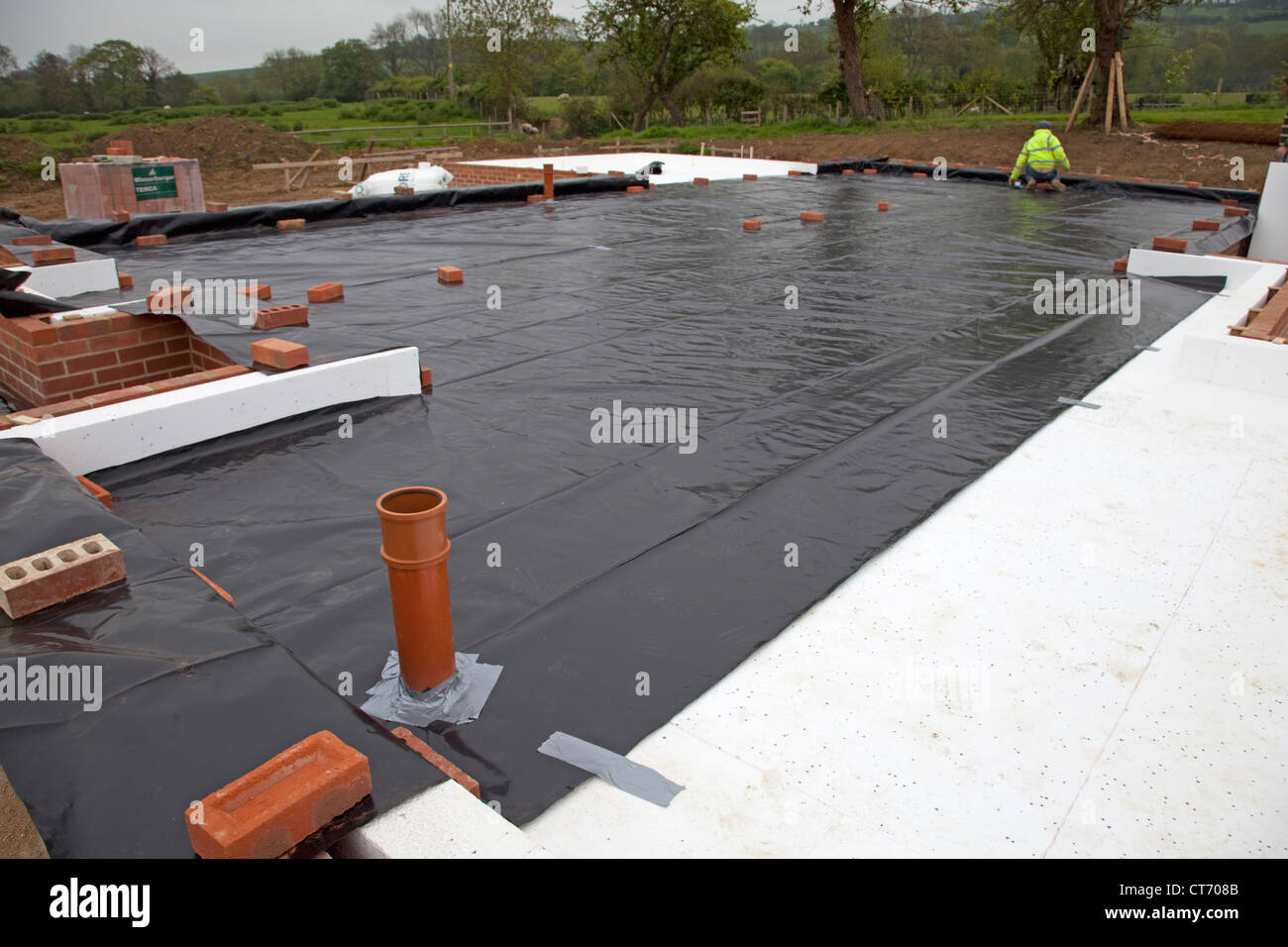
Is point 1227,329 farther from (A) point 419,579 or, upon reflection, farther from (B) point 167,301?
(B) point 167,301

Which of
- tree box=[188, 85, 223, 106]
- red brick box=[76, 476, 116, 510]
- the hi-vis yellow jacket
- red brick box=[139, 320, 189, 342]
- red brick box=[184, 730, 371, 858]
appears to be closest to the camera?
red brick box=[184, 730, 371, 858]

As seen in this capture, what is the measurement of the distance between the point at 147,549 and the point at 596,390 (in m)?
2.39

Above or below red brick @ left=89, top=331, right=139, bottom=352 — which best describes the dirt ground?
above

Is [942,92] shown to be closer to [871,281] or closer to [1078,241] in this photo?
[1078,241]

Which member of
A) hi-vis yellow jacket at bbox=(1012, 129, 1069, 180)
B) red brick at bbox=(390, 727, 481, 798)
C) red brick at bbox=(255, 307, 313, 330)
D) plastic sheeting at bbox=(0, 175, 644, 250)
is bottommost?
red brick at bbox=(390, 727, 481, 798)

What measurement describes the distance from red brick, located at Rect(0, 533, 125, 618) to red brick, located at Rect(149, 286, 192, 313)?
263 cm

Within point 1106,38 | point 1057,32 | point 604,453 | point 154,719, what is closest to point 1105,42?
point 1106,38

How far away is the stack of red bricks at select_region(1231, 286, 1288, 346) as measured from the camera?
15.6 feet

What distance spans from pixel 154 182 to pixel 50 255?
4.87 metres

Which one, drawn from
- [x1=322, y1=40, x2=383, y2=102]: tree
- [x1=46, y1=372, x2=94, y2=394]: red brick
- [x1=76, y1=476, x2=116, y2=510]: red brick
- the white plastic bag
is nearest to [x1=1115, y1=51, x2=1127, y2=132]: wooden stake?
the white plastic bag

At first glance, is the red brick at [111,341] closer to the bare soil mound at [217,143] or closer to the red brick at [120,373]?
the red brick at [120,373]

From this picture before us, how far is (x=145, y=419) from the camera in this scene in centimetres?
338

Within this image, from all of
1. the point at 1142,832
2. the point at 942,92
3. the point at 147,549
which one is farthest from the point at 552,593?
the point at 942,92

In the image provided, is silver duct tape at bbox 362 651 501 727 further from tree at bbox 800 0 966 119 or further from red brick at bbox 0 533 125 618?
tree at bbox 800 0 966 119
